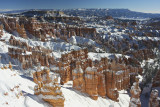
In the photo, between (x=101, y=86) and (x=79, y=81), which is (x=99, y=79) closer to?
(x=101, y=86)

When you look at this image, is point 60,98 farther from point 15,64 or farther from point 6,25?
point 6,25

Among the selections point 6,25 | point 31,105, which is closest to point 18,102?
point 31,105

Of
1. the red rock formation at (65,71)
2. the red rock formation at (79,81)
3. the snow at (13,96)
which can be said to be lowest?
the red rock formation at (65,71)

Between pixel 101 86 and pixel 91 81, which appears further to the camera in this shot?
pixel 101 86

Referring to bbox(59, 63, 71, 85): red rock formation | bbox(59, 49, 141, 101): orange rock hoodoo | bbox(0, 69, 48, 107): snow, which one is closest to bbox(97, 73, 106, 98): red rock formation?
bbox(59, 49, 141, 101): orange rock hoodoo

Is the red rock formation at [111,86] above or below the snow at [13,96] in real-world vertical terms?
below

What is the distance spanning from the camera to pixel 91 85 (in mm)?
20312

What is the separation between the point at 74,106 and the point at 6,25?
213ft

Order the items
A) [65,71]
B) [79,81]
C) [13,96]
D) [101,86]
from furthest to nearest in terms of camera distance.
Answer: [65,71]
[101,86]
[79,81]
[13,96]

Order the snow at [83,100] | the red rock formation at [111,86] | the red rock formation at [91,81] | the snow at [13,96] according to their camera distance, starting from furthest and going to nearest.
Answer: the red rock formation at [111,86] → the red rock formation at [91,81] → the snow at [83,100] → the snow at [13,96]

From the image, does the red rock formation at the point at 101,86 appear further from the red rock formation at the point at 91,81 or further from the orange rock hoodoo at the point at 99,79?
the red rock formation at the point at 91,81

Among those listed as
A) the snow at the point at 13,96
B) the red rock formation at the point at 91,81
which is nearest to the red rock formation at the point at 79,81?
the red rock formation at the point at 91,81

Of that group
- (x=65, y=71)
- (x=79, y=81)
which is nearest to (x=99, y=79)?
(x=79, y=81)

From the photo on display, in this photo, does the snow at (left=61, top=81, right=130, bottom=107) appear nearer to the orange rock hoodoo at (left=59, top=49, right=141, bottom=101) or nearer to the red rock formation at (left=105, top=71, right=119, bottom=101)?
the orange rock hoodoo at (left=59, top=49, right=141, bottom=101)
